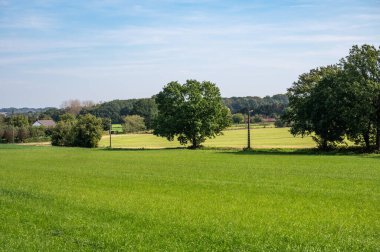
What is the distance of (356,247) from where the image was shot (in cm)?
1331

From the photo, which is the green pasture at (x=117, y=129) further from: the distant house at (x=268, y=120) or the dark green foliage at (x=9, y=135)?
the distant house at (x=268, y=120)

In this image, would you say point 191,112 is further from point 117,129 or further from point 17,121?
point 17,121

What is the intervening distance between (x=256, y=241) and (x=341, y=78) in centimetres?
4993

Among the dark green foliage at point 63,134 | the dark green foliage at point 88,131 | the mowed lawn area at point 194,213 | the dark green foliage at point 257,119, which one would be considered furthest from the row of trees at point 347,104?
the dark green foliage at point 257,119

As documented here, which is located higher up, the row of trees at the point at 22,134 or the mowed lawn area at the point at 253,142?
the row of trees at the point at 22,134

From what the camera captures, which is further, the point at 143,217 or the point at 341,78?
the point at 341,78

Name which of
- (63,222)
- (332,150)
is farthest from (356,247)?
(332,150)

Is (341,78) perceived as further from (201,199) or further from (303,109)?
(201,199)

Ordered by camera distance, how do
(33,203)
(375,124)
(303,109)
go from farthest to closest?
(303,109), (375,124), (33,203)

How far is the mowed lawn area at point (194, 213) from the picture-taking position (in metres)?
14.2

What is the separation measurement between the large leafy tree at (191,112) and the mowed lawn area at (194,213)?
46.7 meters

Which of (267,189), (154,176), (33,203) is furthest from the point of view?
(154,176)

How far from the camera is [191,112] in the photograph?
263 ft

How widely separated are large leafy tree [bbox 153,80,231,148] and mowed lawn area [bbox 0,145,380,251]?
4674 cm
